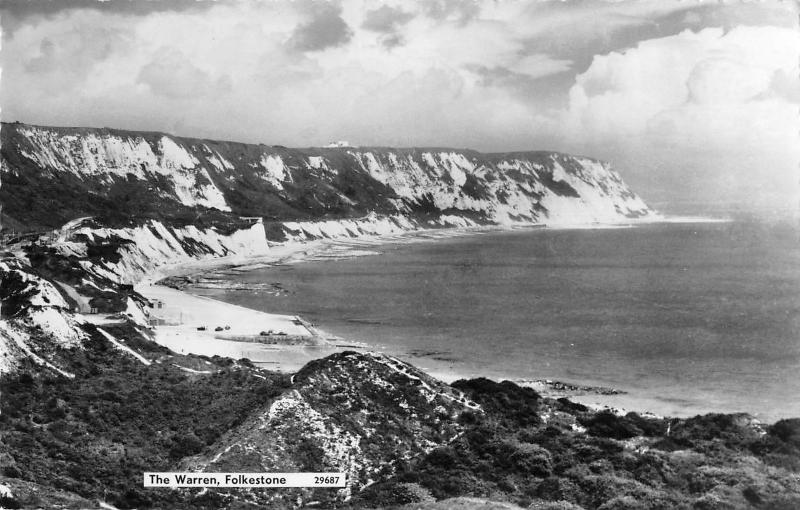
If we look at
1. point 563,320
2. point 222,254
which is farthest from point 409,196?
point 563,320

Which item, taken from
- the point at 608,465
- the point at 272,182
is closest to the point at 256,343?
the point at 608,465

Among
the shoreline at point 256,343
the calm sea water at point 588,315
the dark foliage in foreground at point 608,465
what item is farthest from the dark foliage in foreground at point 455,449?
the calm sea water at point 588,315
